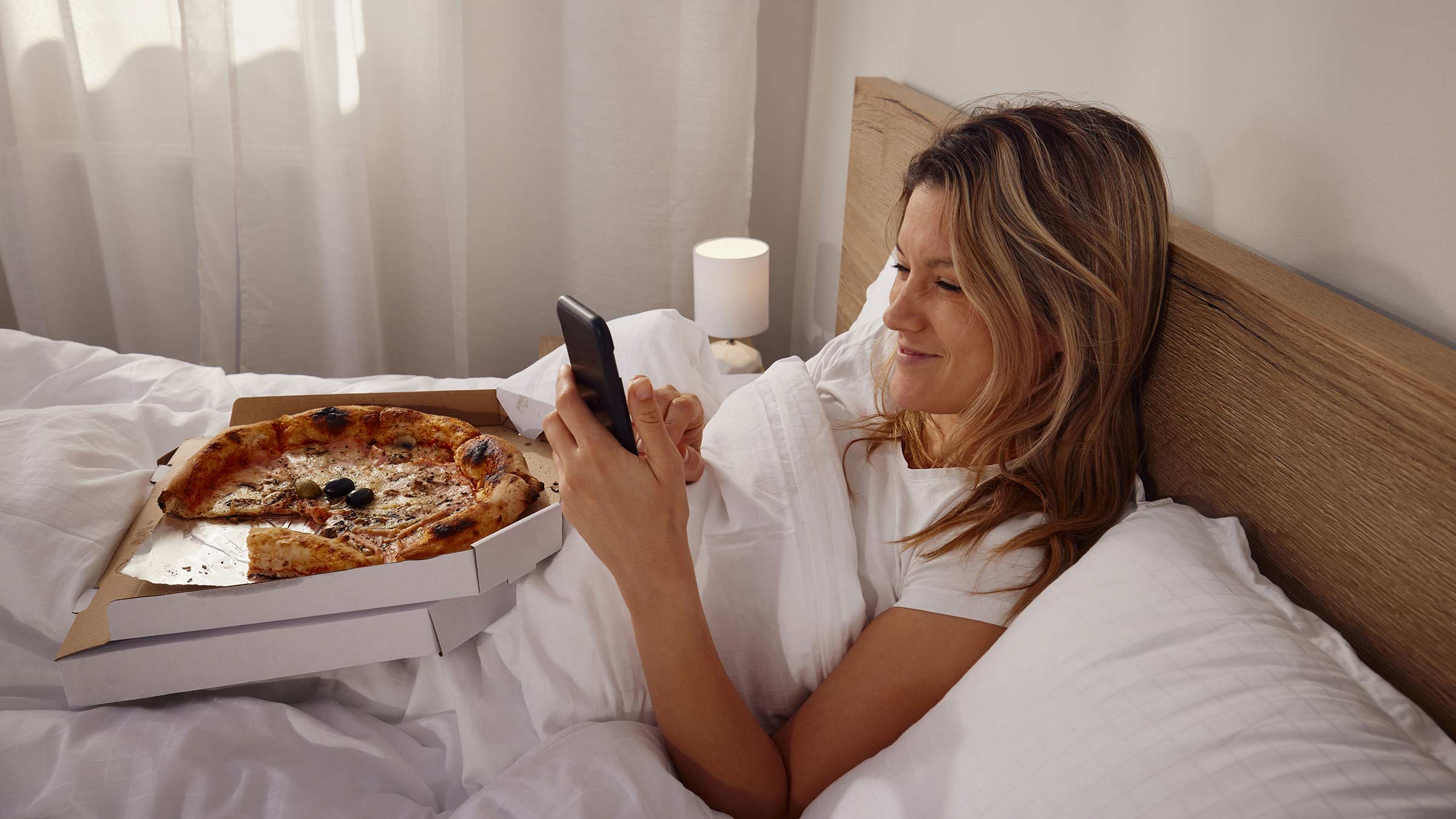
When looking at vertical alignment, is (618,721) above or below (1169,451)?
below

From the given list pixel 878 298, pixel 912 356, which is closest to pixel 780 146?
pixel 878 298

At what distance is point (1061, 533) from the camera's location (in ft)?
2.80

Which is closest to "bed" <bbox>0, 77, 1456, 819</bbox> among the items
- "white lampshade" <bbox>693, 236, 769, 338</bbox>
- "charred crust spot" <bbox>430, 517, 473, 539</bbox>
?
"charred crust spot" <bbox>430, 517, 473, 539</bbox>

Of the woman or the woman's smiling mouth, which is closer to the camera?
the woman

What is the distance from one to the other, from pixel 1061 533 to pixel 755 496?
31 centimetres

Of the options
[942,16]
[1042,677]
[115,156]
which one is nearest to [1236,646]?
[1042,677]

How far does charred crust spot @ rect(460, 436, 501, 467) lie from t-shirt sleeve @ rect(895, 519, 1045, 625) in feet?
1.64

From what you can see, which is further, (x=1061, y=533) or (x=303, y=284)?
(x=303, y=284)

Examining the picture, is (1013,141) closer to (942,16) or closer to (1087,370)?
(1087,370)

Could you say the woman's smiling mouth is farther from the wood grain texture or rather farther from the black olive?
the black olive

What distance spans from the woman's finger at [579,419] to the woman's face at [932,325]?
0.32 metres

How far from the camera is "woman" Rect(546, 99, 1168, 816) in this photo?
83 centimetres

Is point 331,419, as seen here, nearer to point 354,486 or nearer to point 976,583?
point 354,486

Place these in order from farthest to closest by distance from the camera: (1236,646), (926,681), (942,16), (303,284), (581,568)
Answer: (303,284) → (942,16) → (581,568) → (926,681) → (1236,646)
